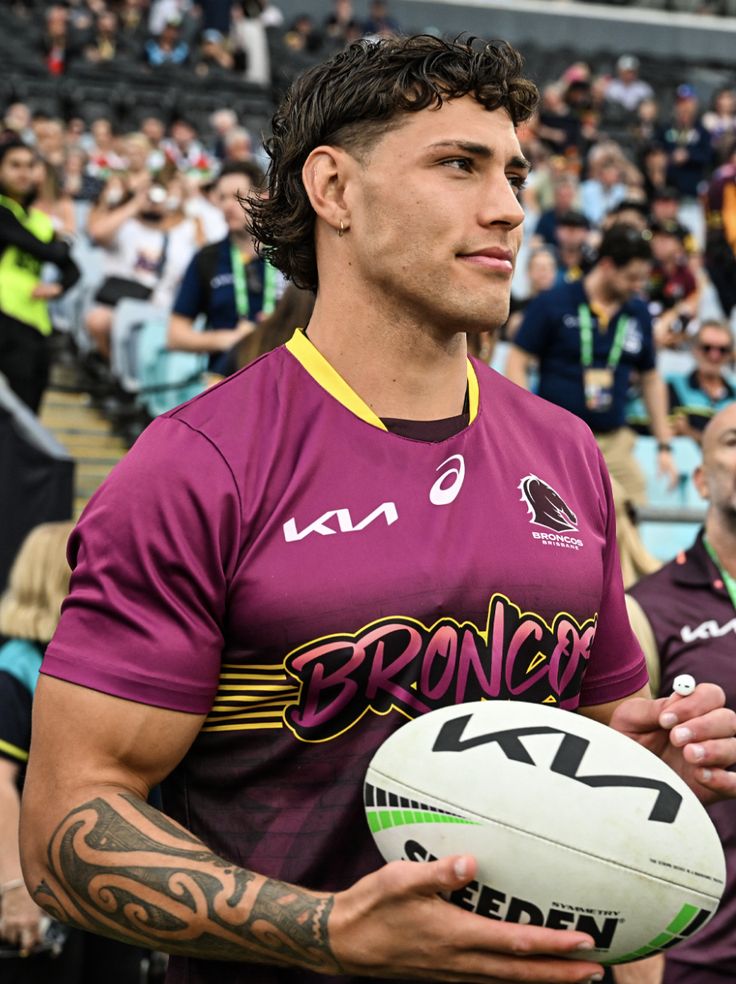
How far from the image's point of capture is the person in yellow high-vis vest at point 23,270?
8.38 m

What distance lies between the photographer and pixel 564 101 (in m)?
21.7

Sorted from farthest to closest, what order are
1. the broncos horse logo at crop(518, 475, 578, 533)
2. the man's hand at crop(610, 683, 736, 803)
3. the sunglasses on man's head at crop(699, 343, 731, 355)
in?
the sunglasses on man's head at crop(699, 343, 731, 355)
the broncos horse logo at crop(518, 475, 578, 533)
the man's hand at crop(610, 683, 736, 803)

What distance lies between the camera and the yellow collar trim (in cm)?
230

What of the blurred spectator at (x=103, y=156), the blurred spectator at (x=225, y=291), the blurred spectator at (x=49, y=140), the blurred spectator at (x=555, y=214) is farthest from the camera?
the blurred spectator at (x=103, y=156)

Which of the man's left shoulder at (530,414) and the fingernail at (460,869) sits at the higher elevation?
the man's left shoulder at (530,414)

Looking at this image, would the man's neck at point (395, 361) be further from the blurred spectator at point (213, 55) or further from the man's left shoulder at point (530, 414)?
the blurred spectator at point (213, 55)

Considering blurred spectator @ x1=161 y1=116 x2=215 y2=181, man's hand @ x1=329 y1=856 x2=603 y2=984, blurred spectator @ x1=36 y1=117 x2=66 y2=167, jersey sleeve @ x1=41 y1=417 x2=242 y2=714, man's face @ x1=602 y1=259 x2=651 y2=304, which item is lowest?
blurred spectator @ x1=161 y1=116 x2=215 y2=181

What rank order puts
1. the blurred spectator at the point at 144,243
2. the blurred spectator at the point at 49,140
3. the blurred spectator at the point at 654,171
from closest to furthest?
the blurred spectator at the point at 144,243 → the blurred spectator at the point at 49,140 → the blurred spectator at the point at 654,171

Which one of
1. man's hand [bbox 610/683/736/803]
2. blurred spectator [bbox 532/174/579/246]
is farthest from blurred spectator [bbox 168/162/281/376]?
blurred spectator [bbox 532/174/579/246]

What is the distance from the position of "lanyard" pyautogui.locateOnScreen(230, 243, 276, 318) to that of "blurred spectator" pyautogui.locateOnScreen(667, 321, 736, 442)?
2.96 meters

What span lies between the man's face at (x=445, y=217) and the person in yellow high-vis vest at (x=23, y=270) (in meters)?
6.41

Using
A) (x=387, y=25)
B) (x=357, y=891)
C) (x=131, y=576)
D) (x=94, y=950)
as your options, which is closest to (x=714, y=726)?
(x=357, y=891)

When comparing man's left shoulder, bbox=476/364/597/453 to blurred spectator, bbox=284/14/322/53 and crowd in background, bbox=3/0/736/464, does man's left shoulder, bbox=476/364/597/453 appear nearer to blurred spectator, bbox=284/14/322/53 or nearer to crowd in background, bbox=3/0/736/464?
crowd in background, bbox=3/0/736/464

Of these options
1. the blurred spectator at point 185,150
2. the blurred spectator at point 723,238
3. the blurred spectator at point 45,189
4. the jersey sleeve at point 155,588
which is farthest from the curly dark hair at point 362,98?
the blurred spectator at point 723,238
